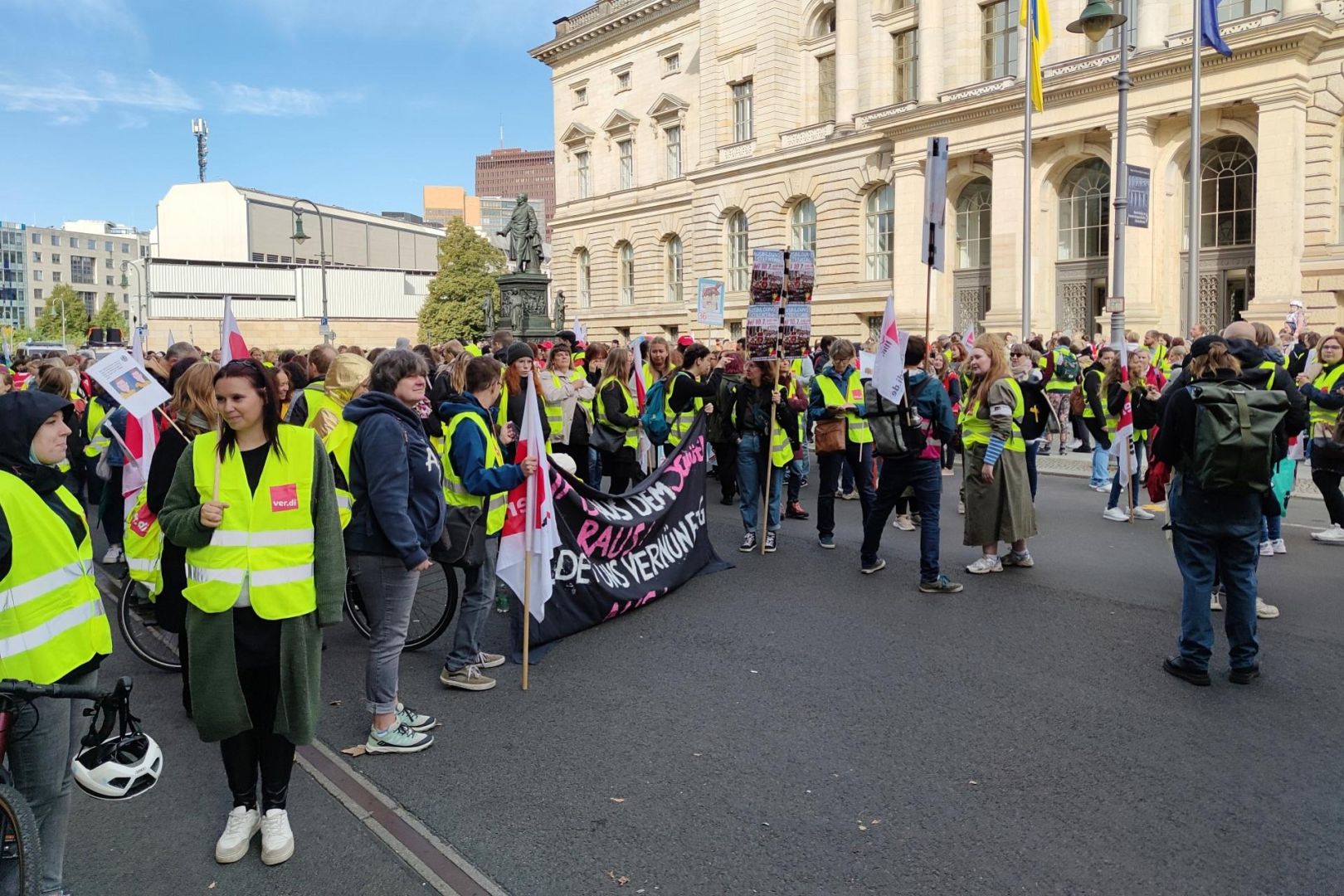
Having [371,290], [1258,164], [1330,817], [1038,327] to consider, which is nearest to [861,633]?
[1330,817]

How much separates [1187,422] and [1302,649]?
1.80 m

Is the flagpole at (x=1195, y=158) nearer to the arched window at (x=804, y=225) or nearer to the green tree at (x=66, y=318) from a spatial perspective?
the arched window at (x=804, y=225)

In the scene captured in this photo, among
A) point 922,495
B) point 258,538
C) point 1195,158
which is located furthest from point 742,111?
point 258,538

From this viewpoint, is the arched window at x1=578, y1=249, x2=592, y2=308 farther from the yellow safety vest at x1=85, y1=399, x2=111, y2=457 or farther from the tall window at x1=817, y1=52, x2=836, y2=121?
the yellow safety vest at x1=85, y1=399, x2=111, y2=457

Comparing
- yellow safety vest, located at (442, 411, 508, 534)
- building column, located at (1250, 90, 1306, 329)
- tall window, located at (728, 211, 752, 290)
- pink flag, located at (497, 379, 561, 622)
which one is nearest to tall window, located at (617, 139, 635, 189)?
tall window, located at (728, 211, 752, 290)

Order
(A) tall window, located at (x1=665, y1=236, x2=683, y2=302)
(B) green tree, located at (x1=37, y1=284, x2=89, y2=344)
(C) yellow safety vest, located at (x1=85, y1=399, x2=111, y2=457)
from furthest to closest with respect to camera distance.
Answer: (B) green tree, located at (x1=37, y1=284, x2=89, y2=344) → (A) tall window, located at (x1=665, y1=236, x2=683, y2=302) → (C) yellow safety vest, located at (x1=85, y1=399, x2=111, y2=457)

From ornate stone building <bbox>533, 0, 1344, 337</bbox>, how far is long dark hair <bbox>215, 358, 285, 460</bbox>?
1059 inches

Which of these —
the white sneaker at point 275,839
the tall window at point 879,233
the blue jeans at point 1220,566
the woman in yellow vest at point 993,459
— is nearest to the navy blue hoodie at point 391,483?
the white sneaker at point 275,839

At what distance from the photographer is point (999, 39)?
33.0 metres

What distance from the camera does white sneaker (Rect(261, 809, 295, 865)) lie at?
3867 mm

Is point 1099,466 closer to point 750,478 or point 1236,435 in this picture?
point 750,478

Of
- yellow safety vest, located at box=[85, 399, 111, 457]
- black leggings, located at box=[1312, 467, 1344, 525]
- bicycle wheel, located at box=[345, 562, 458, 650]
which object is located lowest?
bicycle wheel, located at box=[345, 562, 458, 650]

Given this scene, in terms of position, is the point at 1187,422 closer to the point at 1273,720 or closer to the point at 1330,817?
the point at 1273,720

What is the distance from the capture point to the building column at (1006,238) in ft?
100
